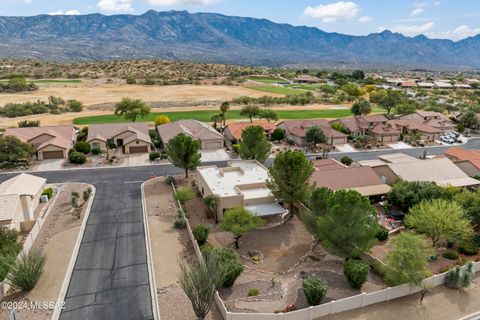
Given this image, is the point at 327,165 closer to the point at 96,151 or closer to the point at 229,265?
the point at 229,265

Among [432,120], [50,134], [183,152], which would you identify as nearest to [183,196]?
[183,152]

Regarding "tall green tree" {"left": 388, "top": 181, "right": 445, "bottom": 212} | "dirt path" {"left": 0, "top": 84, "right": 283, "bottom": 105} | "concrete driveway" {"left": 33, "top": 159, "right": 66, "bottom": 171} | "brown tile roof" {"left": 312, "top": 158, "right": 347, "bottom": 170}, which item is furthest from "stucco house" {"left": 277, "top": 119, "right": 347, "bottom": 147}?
"dirt path" {"left": 0, "top": 84, "right": 283, "bottom": 105}

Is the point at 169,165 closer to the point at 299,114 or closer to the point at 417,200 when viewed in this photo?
the point at 417,200

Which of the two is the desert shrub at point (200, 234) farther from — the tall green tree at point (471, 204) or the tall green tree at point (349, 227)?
the tall green tree at point (471, 204)

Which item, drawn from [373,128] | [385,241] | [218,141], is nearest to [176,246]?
[385,241]

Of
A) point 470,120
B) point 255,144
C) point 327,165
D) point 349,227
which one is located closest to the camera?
point 349,227

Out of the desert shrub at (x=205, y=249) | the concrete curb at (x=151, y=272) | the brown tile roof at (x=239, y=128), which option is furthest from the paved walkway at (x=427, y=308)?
the brown tile roof at (x=239, y=128)
